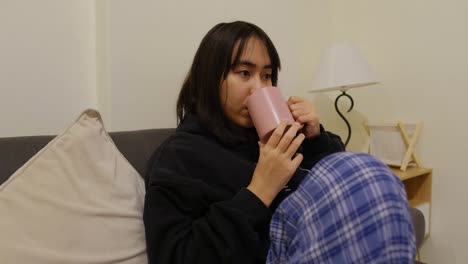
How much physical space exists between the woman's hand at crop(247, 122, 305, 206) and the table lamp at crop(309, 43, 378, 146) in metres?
Answer: 0.71

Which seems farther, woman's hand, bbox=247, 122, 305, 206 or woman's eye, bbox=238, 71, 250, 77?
woman's eye, bbox=238, 71, 250, 77

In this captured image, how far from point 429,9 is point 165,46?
1.03 metres

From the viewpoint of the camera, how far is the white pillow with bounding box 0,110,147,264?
521 mm

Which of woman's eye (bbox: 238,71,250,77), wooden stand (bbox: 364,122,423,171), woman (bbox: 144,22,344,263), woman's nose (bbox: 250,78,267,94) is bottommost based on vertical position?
wooden stand (bbox: 364,122,423,171)

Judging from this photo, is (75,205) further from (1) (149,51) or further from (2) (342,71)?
A: (2) (342,71)

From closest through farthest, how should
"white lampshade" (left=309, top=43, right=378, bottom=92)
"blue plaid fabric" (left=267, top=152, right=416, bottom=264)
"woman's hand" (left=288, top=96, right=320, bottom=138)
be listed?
"blue plaid fabric" (left=267, top=152, right=416, bottom=264) → "woman's hand" (left=288, top=96, right=320, bottom=138) → "white lampshade" (left=309, top=43, right=378, bottom=92)

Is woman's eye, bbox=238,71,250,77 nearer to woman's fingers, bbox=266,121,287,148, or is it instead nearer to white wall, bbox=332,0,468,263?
woman's fingers, bbox=266,121,287,148

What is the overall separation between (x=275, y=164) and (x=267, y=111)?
0.11 metres

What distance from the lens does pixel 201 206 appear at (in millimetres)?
677

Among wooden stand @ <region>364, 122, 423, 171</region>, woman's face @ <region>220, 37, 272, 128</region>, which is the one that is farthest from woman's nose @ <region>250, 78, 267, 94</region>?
wooden stand @ <region>364, 122, 423, 171</region>

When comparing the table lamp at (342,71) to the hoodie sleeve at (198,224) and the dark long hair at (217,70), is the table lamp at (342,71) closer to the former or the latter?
the dark long hair at (217,70)

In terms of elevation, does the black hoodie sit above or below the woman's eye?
below

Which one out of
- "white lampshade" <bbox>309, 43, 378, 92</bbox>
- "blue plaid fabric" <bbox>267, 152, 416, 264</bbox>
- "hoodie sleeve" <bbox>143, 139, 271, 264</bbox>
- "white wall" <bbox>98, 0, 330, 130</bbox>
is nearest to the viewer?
"blue plaid fabric" <bbox>267, 152, 416, 264</bbox>

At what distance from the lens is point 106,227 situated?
605 millimetres
